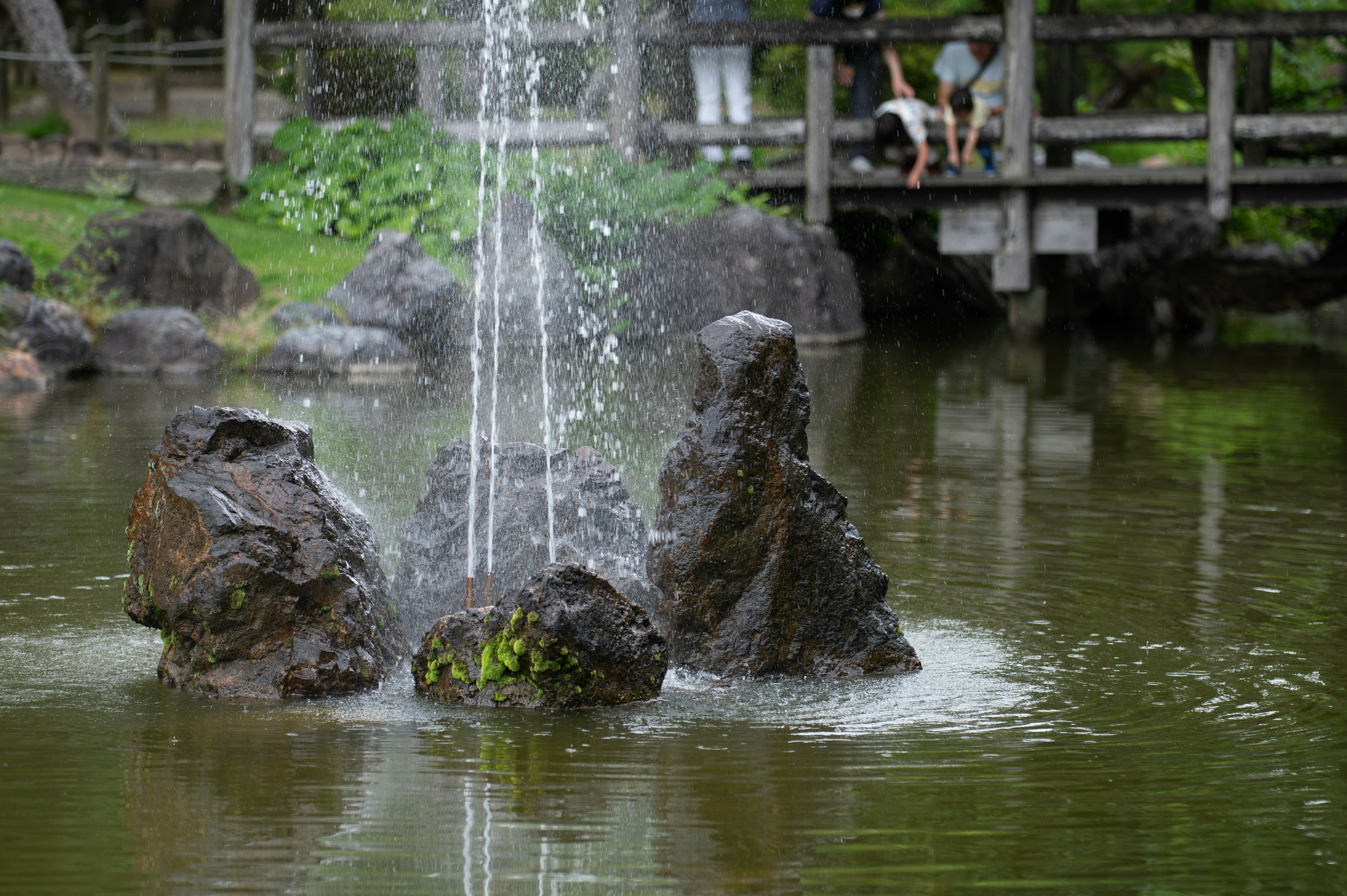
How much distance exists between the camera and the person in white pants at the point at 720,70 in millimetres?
20000

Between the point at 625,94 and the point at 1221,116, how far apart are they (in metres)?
6.79

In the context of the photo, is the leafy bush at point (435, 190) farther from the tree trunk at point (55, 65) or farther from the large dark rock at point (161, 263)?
the tree trunk at point (55, 65)

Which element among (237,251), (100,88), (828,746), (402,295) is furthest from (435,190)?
(828,746)

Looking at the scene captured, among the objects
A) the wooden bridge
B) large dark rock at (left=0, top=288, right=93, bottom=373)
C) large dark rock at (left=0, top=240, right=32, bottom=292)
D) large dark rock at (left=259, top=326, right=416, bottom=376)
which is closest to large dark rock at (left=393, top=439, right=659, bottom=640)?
large dark rock at (left=259, top=326, right=416, bottom=376)

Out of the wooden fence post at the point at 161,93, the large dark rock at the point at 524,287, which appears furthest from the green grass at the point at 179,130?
the large dark rock at the point at 524,287

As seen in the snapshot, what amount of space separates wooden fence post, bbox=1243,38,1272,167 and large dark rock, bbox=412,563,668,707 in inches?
676

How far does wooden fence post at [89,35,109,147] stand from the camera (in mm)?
21938

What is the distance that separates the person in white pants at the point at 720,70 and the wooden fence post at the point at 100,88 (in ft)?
25.3

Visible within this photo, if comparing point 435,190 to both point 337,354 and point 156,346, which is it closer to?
point 337,354

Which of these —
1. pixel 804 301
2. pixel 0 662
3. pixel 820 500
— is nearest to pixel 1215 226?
pixel 804 301

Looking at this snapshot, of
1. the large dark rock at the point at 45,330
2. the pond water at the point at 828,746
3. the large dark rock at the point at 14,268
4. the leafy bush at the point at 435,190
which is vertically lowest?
the pond water at the point at 828,746

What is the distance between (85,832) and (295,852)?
612 millimetres

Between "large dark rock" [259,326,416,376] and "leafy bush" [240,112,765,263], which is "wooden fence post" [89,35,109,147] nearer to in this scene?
"leafy bush" [240,112,765,263]

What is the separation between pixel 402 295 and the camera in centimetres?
1738
